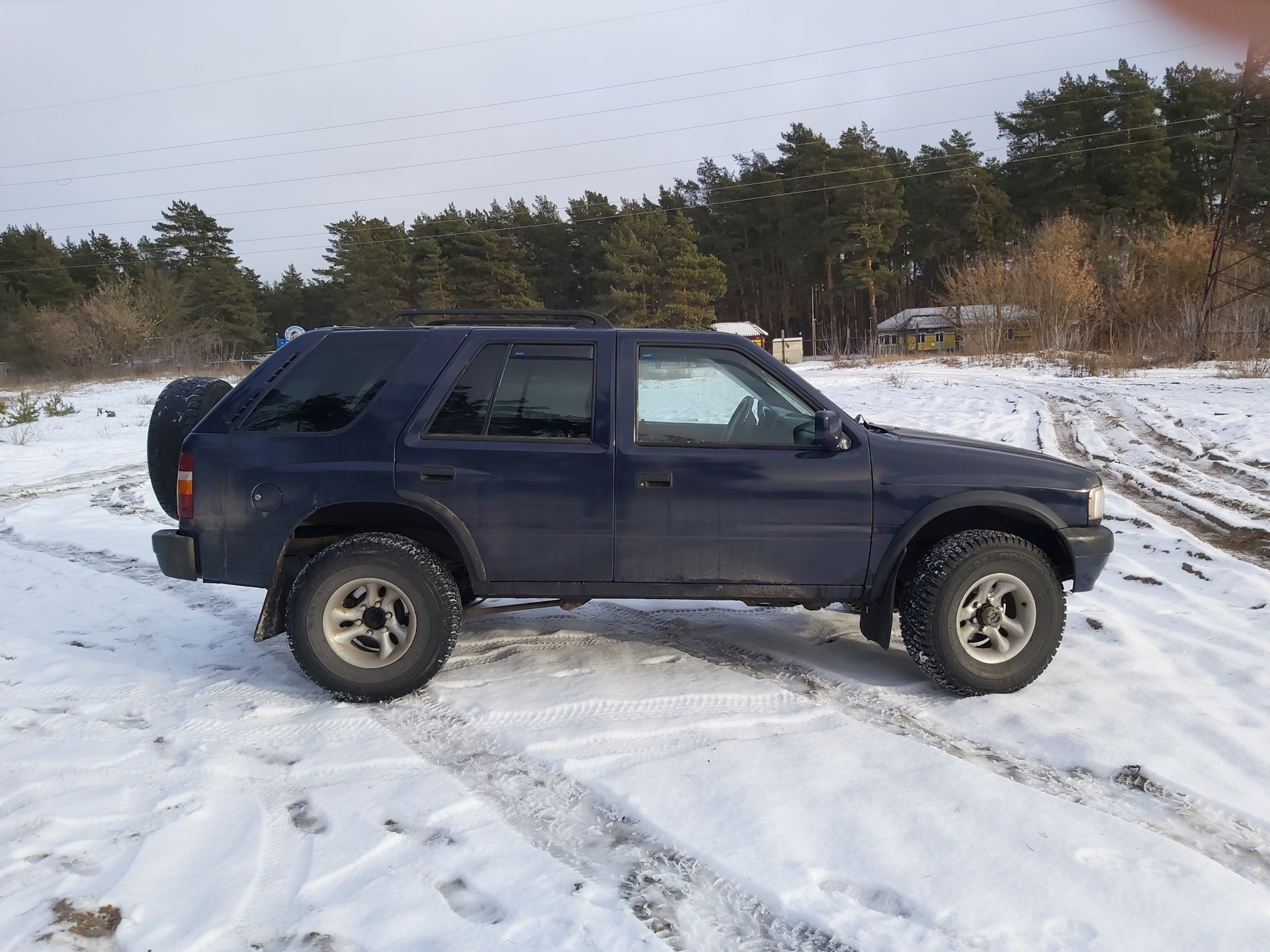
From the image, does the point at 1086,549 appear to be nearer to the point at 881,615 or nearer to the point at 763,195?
the point at 881,615

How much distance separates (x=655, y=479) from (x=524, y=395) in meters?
0.79

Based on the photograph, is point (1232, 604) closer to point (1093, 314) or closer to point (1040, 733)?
point (1040, 733)

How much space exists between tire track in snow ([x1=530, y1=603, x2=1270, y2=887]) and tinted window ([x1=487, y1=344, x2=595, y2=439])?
153 cm

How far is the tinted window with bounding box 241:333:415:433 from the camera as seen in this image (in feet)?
13.5

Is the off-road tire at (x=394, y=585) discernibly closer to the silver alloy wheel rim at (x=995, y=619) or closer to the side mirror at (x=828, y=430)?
the side mirror at (x=828, y=430)

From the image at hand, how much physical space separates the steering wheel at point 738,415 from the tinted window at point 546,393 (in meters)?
0.69

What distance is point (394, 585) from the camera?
400cm

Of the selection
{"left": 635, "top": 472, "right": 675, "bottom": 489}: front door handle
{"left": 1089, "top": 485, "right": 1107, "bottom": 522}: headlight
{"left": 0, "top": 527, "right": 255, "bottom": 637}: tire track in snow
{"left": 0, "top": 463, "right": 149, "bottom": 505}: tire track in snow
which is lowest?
{"left": 0, "top": 527, "right": 255, "bottom": 637}: tire track in snow

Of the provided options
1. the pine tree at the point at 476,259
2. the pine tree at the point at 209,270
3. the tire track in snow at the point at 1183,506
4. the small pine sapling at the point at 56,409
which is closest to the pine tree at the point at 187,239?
the pine tree at the point at 209,270

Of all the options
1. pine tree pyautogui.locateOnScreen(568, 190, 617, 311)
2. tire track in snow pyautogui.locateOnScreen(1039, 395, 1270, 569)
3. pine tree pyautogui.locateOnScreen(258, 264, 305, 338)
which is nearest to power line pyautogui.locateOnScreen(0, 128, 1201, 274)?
pine tree pyautogui.locateOnScreen(568, 190, 617, 311)

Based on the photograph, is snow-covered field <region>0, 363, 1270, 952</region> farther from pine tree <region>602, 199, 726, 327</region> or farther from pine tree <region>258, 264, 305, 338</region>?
pine tree <region>258, 264, 305, 338</region>

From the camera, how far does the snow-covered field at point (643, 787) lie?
2.46m

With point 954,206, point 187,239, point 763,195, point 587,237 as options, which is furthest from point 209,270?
point 954,206

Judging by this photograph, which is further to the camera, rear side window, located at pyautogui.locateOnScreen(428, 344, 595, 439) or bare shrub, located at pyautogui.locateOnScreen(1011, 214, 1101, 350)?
bare shrub, located at pyautogui.locateOnScreen(1011, 214, 1101, 350)
